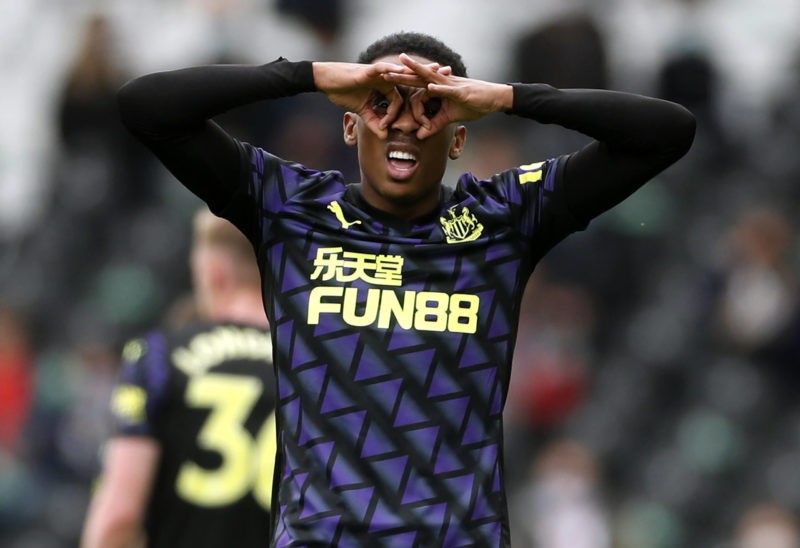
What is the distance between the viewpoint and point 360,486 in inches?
158

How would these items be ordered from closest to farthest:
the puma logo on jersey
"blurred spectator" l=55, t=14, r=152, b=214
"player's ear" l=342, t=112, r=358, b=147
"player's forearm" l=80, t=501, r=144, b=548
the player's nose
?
the player's nose < the puma logo on jersey < "player's ear" l=342, t=112, r=358, b=147 < "player's forearm" l=80, t=501, r=144, b=548 < "blurred spectator" l=55, t=14, r=152, b=214

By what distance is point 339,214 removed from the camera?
4250 mm

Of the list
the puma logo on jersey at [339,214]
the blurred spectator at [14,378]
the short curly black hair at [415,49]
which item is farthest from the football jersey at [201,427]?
the blurred spectator at [14,378]

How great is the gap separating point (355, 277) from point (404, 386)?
32 centimetres

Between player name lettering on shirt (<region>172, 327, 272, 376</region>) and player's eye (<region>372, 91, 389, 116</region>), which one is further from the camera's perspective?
player name lettering on shirt (<region>172, 327, 272, 376</region>)

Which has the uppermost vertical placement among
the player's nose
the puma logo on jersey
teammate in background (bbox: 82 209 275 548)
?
the player's nose

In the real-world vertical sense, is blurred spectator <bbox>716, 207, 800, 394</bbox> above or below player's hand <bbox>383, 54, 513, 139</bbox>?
below

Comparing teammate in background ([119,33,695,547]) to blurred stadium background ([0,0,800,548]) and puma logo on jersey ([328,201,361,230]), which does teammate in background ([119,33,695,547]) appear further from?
blurred stadium background ([0,0,800,548])

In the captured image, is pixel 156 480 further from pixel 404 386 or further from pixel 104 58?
pixel 104 58

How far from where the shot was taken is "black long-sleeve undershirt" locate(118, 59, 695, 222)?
13.7ft

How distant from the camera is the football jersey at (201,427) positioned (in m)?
5.36

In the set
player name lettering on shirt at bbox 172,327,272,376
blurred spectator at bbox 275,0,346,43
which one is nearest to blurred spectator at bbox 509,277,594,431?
blurred spectator at bbox 275,0,346,43

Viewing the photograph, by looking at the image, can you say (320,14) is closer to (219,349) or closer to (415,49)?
(219,349)

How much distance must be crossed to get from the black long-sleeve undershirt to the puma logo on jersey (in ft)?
0.88
